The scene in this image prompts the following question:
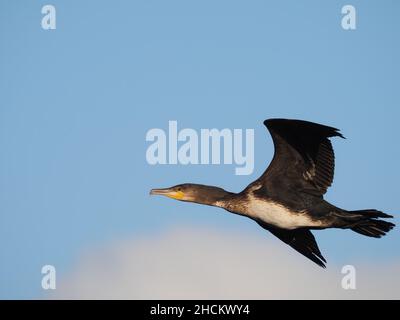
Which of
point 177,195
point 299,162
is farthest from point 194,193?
point 299,162

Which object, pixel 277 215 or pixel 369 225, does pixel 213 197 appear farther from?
pixel 369 225

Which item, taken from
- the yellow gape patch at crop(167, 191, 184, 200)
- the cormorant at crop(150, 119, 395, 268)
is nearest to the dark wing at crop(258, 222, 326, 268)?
the cormorant at crop(150, 119, 395, 268)

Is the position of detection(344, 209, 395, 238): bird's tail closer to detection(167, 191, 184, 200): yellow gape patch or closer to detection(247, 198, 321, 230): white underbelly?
detection(247, 198, 321, 230): white underbelly

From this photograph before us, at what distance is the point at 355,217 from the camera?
17.9m

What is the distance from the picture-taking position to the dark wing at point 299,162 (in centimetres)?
1839

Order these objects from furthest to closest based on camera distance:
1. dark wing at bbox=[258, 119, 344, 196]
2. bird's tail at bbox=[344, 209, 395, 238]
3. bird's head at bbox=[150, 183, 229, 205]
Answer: bird's head at bbox=[150, 183, 229, 205]
dark wing at bbox=[258, 119, 344, 196]
bird's tail at bbox=[344, 209, 395, 238]

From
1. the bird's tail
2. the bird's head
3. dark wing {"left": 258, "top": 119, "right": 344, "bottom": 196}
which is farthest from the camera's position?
the bird's head

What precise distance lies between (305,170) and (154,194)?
2.24m

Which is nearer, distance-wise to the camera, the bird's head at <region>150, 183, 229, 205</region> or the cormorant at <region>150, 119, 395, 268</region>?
the cormorant at <region>150, 119, 395, 268</region>

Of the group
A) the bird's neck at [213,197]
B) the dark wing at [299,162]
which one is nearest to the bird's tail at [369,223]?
the dark wing at [299,162]

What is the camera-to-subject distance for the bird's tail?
17.7 meters

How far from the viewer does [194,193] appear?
18.6 meters
